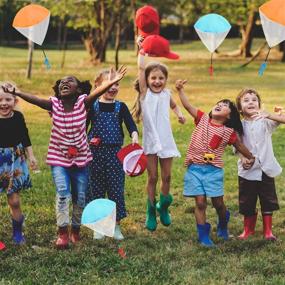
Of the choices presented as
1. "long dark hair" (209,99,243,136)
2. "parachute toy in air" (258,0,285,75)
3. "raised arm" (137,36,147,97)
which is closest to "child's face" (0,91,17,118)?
"raised arm" (137,36,147,97)

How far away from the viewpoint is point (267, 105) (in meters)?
15.2

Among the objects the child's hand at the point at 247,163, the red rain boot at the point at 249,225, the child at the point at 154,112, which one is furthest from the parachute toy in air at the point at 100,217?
the red rain boot at the point at 249,225

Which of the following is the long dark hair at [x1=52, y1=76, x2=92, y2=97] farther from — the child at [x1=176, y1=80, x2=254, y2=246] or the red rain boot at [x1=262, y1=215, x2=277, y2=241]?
the red rain boot at [x1=262, y1=215, x2=277, y2=241]

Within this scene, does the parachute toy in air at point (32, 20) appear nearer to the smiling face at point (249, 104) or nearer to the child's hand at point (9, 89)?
the child's hand at point (9, 89)

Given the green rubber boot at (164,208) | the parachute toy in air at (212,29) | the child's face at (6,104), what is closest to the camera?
the child's face at (6,104)

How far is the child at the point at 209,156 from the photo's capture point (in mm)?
5289

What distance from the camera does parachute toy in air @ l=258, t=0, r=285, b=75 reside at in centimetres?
510

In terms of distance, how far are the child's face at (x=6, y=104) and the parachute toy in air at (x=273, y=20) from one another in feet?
6.71

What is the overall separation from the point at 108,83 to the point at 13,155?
101 centimetres

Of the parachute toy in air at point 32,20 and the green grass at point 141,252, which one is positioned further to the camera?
the parachute toy in air at point 32,20

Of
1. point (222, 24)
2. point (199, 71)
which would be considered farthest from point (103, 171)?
point (199, 71)

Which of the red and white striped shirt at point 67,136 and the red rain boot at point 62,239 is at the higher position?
the red and white striped shirt at point 67,136

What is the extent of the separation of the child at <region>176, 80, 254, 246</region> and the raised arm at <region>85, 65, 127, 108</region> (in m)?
0.63

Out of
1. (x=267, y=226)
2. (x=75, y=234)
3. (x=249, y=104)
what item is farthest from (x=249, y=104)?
(x=75, y=234)
